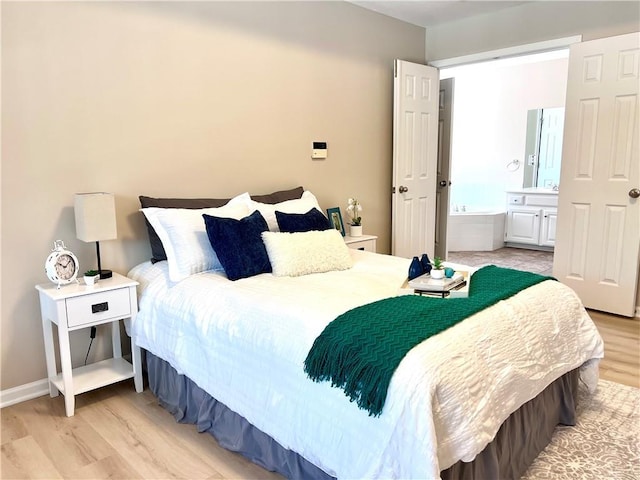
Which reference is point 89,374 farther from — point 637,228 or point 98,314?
point 637,228

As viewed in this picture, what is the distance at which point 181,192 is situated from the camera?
313 cm

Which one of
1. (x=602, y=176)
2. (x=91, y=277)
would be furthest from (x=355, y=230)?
(x=91, y=277)

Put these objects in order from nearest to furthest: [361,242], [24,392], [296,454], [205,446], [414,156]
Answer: [296,454]
[205,446]
[24,392]
[361,242]
[414,156]

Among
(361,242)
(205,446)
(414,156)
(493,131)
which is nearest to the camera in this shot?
(205,446)

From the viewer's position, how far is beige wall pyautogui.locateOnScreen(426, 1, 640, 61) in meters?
3.69

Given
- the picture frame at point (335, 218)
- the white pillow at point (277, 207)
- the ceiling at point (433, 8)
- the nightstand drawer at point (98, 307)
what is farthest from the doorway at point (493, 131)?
the nightstand drawer at point (98, 307)

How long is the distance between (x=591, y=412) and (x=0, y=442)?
2.95 meters

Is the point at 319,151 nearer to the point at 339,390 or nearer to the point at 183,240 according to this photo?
the point at 183,240

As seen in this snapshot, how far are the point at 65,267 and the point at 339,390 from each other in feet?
5.65

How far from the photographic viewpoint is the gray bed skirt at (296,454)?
174 cm

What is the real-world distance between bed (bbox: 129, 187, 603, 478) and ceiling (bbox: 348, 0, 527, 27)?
2.47 m

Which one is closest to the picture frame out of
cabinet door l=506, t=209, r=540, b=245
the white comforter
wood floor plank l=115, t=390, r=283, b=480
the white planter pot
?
the white planter pot

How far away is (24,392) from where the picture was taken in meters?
2.61

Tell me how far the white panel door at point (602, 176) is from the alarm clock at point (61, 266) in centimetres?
381
